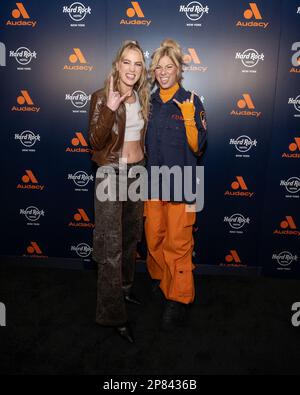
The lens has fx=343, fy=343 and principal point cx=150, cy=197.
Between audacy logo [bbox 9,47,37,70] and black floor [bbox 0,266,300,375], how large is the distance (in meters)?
2.01

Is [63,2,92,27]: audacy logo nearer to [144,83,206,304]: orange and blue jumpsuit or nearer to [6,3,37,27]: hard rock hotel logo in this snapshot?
[6,3,37,27]: hard rock hotel logo

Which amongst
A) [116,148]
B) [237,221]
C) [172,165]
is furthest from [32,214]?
[237,221]

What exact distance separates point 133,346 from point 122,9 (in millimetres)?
2728

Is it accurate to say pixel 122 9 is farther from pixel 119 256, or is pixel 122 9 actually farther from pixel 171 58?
pixel 119 256

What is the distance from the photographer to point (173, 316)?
263 cm

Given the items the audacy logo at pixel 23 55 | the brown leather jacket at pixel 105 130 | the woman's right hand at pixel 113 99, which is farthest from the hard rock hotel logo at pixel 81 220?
the woman's right hand at pixel 113 99

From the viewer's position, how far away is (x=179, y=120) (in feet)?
7.91

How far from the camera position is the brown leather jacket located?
2.08 meters

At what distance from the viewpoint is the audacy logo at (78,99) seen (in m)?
3.16

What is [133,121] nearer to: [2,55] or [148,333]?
[148,333]

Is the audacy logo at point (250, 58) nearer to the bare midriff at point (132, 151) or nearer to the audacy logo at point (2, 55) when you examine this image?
the bare midriff at point (132, 151)

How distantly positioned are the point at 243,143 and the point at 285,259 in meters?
1.22

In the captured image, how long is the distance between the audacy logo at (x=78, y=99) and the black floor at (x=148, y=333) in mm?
1627
